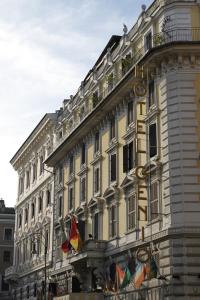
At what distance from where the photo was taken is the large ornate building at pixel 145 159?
3234cm

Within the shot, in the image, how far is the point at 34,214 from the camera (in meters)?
63.0

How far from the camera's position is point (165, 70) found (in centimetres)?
3528

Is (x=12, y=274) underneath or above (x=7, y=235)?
underneath

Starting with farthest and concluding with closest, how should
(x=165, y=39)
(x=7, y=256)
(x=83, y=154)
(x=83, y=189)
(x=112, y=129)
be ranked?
(x=7, y=256)
(x=83, y=154)
(x=83, y=189)
(x=112, y=129)
(x=165, y=39)

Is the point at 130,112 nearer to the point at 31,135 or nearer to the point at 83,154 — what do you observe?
the point at 83,154

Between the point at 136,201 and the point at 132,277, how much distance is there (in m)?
4.56

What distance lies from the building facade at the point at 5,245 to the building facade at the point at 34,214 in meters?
20.3

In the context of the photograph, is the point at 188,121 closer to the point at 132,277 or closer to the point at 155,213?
the point at 155,213

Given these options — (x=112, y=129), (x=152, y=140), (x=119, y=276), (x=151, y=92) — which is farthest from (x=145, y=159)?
(x=119, y=276)

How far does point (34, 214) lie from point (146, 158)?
29.1m

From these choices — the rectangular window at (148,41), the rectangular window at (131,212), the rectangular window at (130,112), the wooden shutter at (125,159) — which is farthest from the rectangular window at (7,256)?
the rectangular window at (148,41)

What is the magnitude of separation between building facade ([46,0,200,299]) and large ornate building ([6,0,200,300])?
2.3 inches

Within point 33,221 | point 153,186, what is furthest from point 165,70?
point 33,221

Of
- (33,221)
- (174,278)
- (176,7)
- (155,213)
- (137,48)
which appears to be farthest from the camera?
(33,221)
